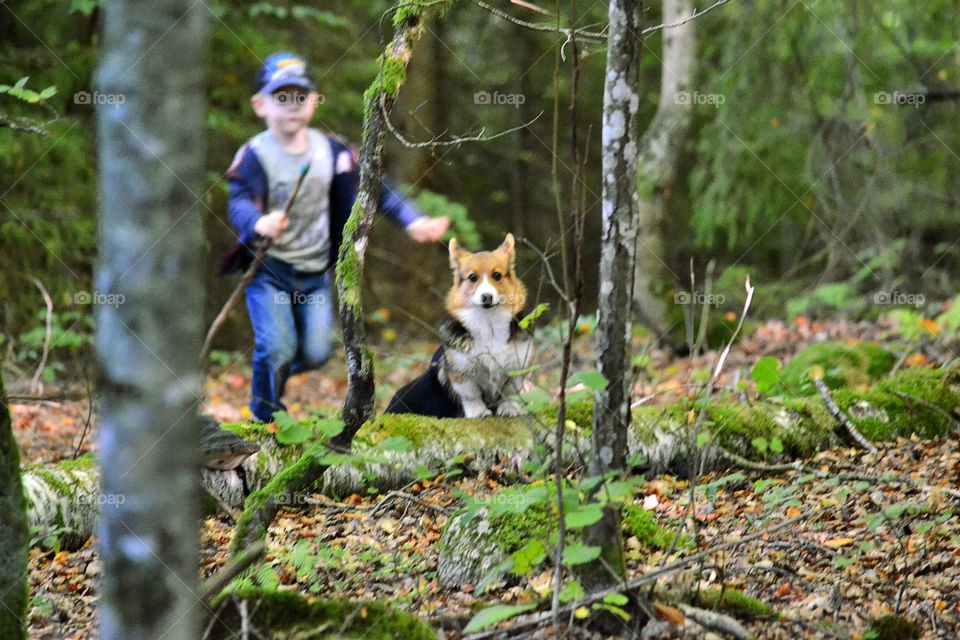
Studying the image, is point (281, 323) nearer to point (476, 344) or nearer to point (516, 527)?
point (476, 344)

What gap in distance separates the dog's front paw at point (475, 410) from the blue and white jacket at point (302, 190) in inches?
56.6

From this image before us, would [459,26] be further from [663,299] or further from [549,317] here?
[663,299]

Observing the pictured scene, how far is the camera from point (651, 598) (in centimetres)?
367

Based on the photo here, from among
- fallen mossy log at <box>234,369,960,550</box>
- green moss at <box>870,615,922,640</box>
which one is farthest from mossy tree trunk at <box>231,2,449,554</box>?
green moss at <box>870,615,922,640</box>

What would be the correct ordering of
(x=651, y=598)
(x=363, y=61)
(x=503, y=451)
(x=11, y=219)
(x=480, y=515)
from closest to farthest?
(x=651, y=598), (x=480, y=515), (x=503, y=451), (x=11, y=219), (x=363, y=61)

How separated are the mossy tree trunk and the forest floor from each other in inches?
8.8

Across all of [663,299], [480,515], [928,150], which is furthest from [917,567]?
[928,150]

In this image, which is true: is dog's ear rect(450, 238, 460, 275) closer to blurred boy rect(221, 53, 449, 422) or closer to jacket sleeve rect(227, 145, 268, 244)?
blurred boy rect(221, 53, 449, 422)

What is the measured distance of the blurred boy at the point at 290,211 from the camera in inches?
256

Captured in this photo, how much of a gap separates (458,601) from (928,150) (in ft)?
31.3

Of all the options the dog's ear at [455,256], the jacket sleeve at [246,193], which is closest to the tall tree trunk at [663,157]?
the dog's ear at [455,256]

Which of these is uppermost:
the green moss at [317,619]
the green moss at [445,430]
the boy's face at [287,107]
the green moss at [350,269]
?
the boy's face at [287,107]

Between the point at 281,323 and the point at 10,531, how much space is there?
3416 mm

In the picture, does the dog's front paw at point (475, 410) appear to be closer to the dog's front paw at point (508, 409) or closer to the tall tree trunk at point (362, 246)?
the dog's front paw at point (508, 409)
